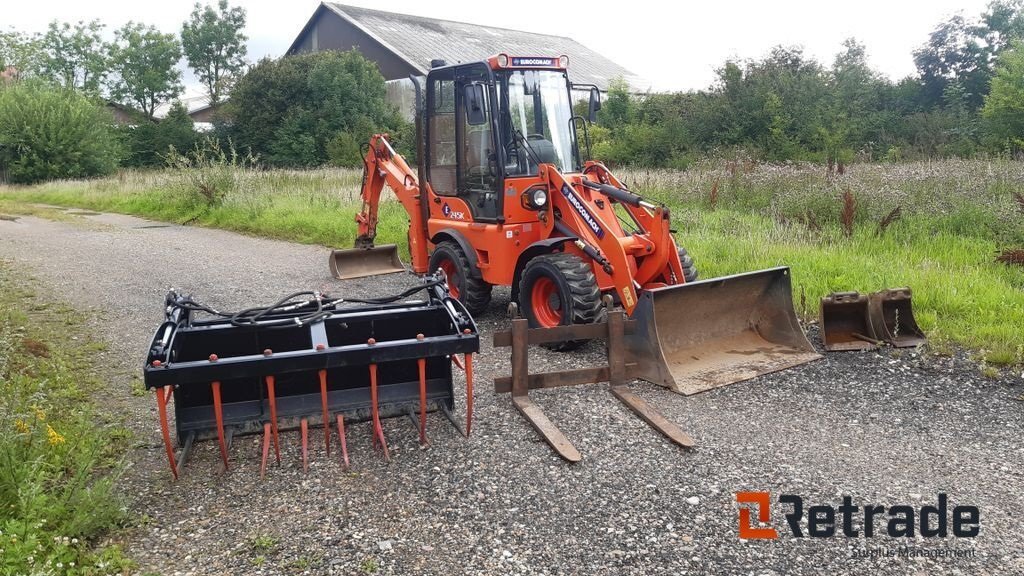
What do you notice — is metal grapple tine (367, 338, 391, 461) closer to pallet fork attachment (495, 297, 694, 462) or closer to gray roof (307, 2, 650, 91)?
pallet fork attachment (495, 297, 694, 462)

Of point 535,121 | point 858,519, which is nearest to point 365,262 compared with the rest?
point 535,121

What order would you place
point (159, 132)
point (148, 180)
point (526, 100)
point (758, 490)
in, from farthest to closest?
point (159, 132)
point (148, 180)
point (526, 100)
point (758, 490)

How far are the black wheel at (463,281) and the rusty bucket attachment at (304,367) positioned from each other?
2231 millimetres

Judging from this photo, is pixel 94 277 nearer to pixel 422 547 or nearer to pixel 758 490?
pixel 422 547

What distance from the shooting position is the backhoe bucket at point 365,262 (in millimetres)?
9719

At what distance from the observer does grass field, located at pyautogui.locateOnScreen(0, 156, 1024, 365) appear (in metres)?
6.61

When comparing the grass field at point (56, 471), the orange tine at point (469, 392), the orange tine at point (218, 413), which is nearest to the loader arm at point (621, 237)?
the orange tine at point (469, 392)

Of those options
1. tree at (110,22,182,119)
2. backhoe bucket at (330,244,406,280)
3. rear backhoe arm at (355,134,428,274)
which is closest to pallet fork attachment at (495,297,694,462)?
rear backhoe arm at (355,134,428,274)

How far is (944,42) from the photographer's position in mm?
25984

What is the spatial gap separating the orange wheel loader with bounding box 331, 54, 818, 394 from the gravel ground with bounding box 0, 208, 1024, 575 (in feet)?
1.34

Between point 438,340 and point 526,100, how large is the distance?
333 cm

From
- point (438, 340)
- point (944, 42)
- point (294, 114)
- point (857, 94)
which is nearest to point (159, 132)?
point (294, 114)

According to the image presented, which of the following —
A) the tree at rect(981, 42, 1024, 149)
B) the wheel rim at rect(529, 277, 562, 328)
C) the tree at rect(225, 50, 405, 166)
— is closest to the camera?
the wheel rim at rect(529, 277, 562, 328)

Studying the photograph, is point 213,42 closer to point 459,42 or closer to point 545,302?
point 459,42
